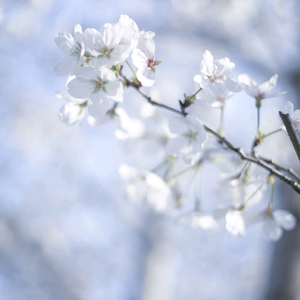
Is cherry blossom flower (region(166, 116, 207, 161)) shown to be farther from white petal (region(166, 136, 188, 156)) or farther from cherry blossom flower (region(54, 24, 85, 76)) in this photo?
cherry blossom flower (region(54, 24, 85, 76))

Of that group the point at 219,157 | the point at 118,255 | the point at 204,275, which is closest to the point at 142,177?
the point at 219,157

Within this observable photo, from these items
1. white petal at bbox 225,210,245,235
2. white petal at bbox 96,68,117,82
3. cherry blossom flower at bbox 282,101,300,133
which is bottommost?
white petal at bbox 225,210,245,235

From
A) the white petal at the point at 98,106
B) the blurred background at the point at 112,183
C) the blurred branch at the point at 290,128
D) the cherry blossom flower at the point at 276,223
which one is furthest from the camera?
the blurred background at the point at 112,183

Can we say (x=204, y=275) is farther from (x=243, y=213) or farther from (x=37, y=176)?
(x=243, y=213)

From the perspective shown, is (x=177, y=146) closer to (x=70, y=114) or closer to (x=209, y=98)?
(x=209, y=98)

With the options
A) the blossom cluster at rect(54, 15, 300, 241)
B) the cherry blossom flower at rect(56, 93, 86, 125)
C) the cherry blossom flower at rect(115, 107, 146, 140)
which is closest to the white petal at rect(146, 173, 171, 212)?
the blossom cluster at rect(54, 15, 300, 241)

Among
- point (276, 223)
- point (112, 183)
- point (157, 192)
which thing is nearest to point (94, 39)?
point (157, 192)

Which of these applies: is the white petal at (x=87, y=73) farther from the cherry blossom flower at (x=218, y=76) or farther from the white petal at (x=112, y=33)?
the cherry blossom flower at (x=218, y=76)

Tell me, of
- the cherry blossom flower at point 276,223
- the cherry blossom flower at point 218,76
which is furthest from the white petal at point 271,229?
the cherry blossom flower at point 218,76
